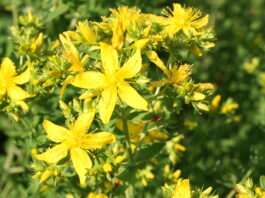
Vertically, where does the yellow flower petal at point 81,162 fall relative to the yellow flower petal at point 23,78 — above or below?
A: below

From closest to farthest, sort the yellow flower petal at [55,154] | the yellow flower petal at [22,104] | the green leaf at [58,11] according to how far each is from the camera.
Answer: the yellow flower petal at [55,154], the yellow flower petal at [22,104], the green leaf at [58,11]

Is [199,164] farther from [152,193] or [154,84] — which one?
[154,84]

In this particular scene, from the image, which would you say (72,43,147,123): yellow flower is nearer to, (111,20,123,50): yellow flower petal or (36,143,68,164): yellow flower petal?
(111,20,123,50): yellow flower petal

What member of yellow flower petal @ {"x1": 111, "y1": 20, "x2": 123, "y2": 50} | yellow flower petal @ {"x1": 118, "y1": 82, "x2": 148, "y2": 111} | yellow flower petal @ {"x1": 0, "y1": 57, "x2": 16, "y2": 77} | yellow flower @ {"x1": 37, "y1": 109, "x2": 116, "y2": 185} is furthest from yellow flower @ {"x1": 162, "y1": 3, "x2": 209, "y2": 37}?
yellow flower petal @ {"x1": 0, "y1": 57, "x2": 16, "y2": 77}

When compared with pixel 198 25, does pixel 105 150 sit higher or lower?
lower

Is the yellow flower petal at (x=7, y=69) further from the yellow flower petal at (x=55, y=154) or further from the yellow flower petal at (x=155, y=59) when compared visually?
the yellow flower petal at (x=155, y=59)

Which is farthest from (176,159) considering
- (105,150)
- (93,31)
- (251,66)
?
(251,66)

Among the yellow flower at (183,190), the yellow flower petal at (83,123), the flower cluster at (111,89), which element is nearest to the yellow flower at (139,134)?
the flower cluster at (111,89)
